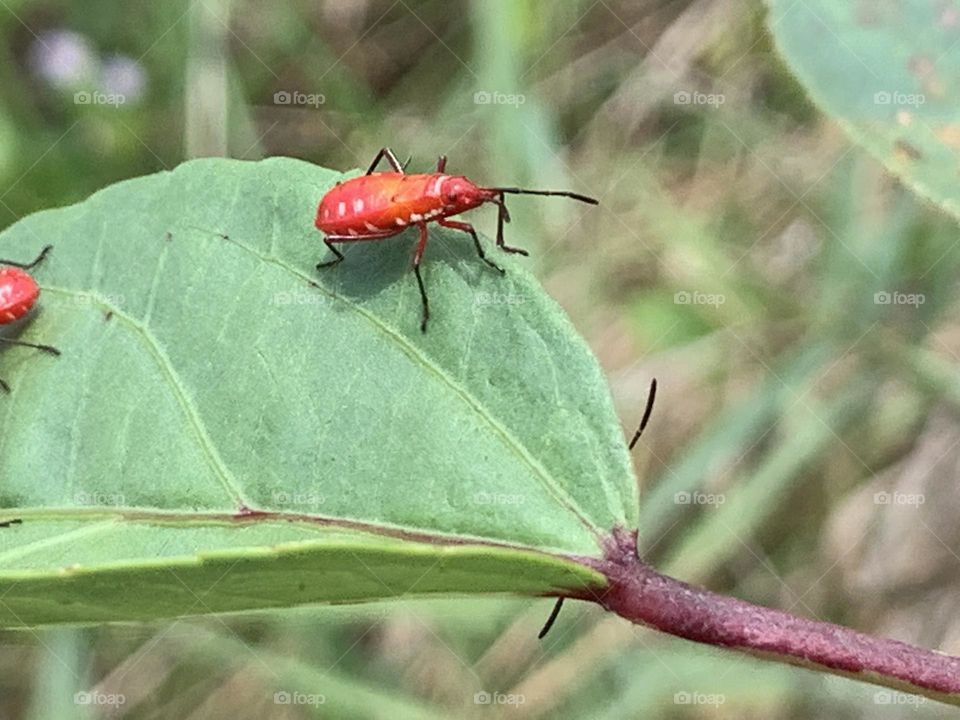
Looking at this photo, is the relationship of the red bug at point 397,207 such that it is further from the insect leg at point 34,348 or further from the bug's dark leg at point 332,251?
the insect leg at point 34,348

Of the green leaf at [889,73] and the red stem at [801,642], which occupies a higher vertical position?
the green leaf at [889,73]

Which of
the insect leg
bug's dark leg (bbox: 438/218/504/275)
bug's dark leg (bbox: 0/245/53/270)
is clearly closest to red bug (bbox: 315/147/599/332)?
→ bug's dark leg (bbox: 438/218/504/275)

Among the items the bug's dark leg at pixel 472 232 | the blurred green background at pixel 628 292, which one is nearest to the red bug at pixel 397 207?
the bug's dark leg at pixel 472 232

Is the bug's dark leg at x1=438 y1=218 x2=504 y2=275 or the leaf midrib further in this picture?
the bug's dark leg at x1=438 y1=218 x2=504 y2=275

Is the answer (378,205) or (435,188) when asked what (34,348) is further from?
(435,188)

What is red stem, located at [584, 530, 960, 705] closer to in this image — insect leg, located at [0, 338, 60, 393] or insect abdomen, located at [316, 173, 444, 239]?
insect abdomen, located at [316, 173, 444, 239]

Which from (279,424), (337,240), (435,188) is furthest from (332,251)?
(435,188)
